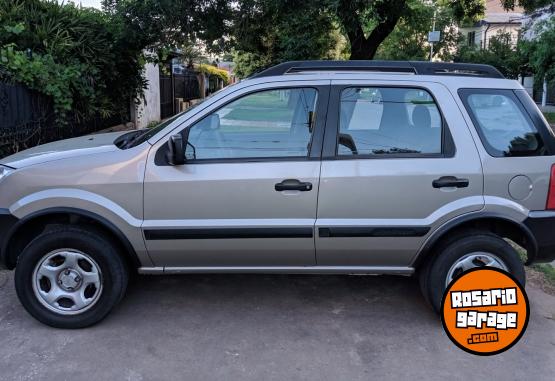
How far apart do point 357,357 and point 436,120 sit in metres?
1.74

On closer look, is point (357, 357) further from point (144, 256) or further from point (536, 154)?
point (536, 154)

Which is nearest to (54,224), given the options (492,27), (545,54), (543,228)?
(543,228)

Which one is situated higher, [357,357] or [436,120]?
[436,120]

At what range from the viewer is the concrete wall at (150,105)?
13023 mm

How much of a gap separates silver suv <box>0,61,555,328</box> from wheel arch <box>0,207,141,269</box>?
0.4 inches

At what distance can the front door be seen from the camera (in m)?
3.66

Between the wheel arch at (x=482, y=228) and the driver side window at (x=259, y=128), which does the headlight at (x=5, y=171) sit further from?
the wheel arch at (x=482, y=228)

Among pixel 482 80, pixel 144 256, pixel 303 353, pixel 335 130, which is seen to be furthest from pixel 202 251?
pixel 482 80

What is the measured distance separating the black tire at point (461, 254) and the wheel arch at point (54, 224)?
2.14 meters

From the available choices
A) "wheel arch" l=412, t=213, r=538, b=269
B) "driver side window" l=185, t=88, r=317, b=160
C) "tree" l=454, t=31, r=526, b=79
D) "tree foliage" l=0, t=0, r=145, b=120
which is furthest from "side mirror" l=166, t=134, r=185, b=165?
"tree" l=454, t=31, r=526, b=79

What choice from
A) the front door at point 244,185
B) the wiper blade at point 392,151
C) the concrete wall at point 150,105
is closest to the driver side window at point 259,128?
the front door at point 244,185

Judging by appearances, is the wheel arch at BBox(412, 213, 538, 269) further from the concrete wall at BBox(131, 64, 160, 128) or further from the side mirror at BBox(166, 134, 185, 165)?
the concrete wall at BBox(131, 64, 160, 128)

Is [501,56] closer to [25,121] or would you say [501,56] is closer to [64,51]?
[64,51]

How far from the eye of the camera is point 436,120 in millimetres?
3795
